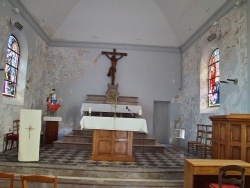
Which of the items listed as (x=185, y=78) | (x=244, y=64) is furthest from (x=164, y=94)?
(x=244, y=64)

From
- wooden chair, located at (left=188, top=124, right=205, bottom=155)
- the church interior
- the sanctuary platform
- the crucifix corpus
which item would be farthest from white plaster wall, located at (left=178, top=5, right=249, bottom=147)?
the crucifix corpus

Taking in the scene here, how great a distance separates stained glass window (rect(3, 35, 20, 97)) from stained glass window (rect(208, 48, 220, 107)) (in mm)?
6662

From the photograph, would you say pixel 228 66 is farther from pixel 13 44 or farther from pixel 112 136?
pixel 13 44

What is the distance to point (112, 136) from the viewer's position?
635cm

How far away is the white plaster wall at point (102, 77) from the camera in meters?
10.8

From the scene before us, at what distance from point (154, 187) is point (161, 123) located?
629cm

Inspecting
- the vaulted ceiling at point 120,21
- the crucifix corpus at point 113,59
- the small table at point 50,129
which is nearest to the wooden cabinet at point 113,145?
the small table at point 50,129

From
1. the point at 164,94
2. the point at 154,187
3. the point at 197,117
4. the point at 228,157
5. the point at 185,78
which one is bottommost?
the point at 154,187

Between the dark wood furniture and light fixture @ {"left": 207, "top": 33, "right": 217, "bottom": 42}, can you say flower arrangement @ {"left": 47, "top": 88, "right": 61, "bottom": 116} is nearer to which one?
the dark wood furniture

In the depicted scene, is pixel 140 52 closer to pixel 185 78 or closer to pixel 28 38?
pixel 185 78

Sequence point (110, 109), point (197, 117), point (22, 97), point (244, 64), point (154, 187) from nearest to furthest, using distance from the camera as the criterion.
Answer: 1. point (154, 187)
2. point (244, 64)
3. point (22, 97)
4. point (197, 117)
5. point (110, 109)

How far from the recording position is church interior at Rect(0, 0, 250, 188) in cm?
523

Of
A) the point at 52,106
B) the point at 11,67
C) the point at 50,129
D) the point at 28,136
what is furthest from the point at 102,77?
the point at 28,136

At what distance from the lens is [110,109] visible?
31.7 feet
